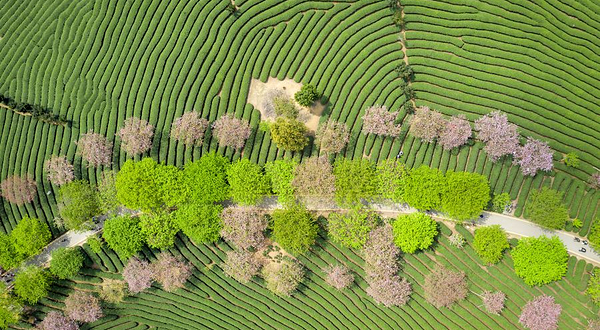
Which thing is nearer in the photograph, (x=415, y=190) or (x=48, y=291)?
(x=415, y=190)

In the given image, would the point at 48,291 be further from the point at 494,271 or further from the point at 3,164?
the point at 494,271

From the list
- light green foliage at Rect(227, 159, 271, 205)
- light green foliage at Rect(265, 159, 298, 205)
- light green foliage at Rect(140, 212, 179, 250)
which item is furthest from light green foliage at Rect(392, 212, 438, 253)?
light green foliage at Rect(140, 212, 179, 250)

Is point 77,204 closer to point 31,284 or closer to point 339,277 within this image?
point 31,284

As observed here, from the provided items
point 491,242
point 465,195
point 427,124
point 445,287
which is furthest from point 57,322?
point 491,242

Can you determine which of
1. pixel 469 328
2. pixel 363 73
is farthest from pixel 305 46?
pixel 469 328

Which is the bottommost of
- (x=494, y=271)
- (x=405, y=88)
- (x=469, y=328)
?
(x=469, y=328)

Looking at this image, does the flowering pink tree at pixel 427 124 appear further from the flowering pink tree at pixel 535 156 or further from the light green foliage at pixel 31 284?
the light green foliage at pixel 31 284

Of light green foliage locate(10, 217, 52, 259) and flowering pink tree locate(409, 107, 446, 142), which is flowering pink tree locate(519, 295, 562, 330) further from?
light green foliage locate(10, 217, 52, 259)
